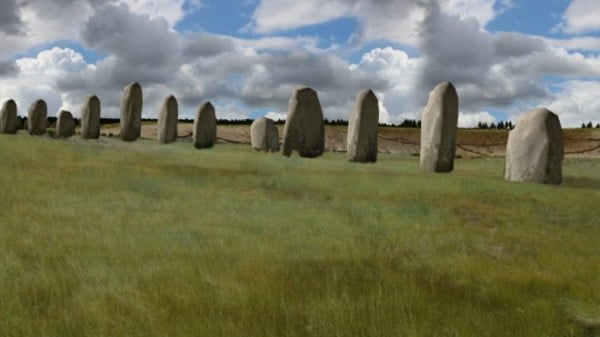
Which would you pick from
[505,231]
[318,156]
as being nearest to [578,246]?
[505,231]

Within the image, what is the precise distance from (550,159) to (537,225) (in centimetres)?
862

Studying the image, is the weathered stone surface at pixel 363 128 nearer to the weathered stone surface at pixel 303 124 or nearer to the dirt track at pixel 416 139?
the weathered stone surface at pixel 303 124

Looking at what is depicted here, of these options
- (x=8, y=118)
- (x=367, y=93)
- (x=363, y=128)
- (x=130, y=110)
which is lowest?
(x=8, y=118)

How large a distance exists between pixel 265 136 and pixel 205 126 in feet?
12.9

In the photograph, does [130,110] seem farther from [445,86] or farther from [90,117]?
[445,86]

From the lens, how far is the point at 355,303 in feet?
19.1

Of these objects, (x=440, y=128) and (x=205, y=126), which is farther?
(x=205, y=126)

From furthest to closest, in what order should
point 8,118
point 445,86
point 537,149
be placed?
1. point 8,118
2. point 445,86
3. point 537,149

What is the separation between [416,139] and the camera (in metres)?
58.6

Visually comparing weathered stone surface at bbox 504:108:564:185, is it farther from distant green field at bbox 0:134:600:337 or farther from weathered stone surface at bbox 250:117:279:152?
weathered stone surface at bbox 250:117:279:152

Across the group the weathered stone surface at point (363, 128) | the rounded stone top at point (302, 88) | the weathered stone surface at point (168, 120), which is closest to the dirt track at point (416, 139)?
the weathered stone surface at point (168, 120)

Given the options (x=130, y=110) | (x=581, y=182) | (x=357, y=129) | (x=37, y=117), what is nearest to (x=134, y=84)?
(x=130, y=110)

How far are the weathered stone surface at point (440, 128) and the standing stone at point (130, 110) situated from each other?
2265 cm

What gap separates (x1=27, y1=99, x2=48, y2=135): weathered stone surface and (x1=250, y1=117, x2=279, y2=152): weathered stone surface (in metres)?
16.8
